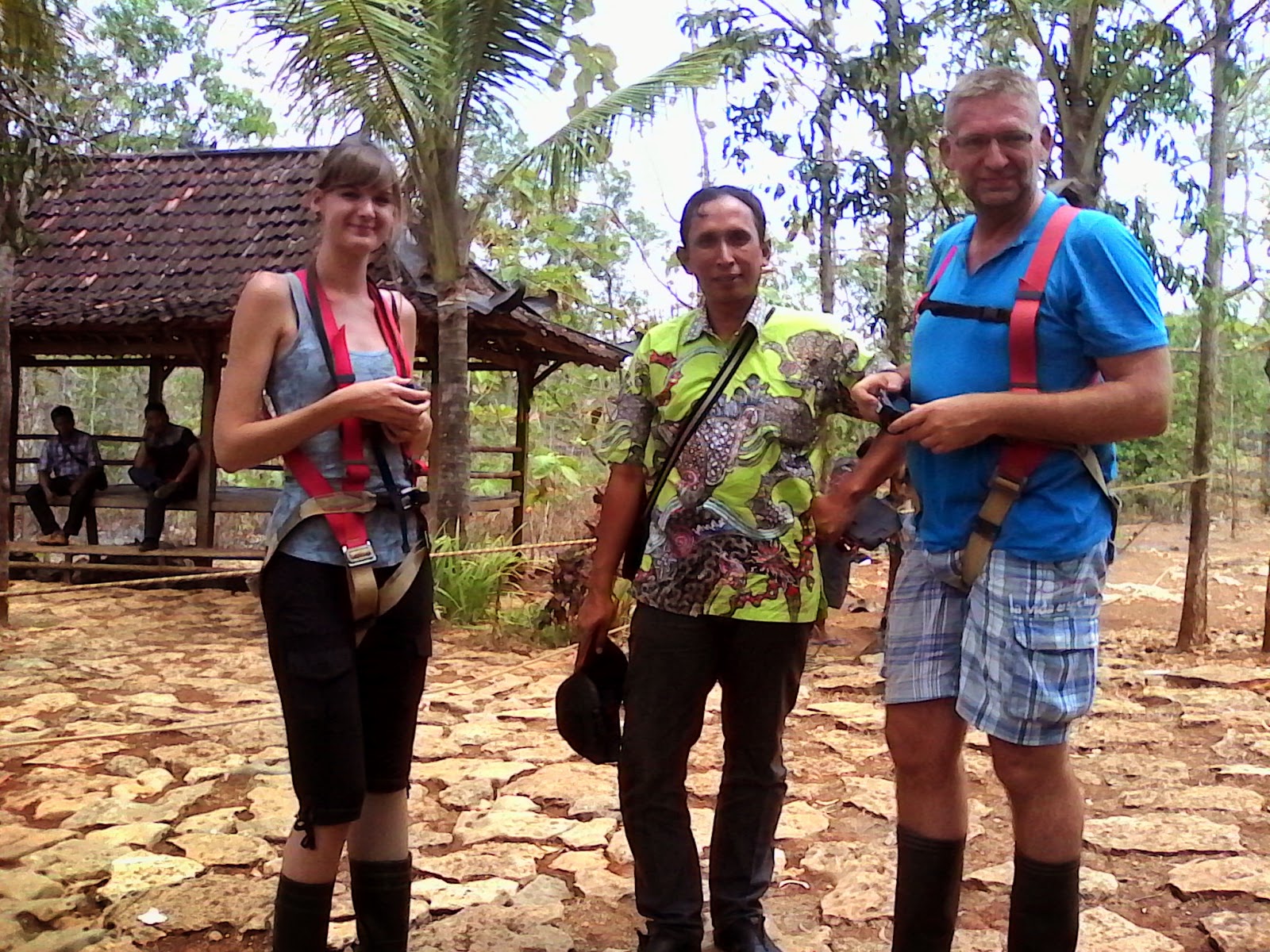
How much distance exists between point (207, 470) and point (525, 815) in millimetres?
7680

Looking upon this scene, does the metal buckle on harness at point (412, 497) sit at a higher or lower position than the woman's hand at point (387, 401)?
lower

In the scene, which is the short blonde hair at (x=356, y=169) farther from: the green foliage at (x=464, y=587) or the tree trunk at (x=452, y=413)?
the green foliage at (x=464, y=587)

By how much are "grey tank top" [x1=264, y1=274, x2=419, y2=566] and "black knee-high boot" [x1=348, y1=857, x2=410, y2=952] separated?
0.68m

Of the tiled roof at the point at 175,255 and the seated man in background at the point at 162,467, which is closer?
the tiled roof at the point at 175,255

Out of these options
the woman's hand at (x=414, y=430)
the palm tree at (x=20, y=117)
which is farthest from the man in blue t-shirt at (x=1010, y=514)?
the palm tree at (x=20, y=117)

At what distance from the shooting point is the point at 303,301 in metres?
2.09

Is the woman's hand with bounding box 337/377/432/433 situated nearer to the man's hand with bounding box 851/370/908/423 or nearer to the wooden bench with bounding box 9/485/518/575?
the man's hand with bounding box 851/370/908/423

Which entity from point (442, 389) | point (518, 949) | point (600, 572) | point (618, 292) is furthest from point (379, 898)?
point (618, 292)

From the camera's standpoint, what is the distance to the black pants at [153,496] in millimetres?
10555

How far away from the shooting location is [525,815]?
382cm

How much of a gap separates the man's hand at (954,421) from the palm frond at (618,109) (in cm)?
605

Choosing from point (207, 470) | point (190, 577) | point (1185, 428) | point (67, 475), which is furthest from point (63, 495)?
point (1185, 428)

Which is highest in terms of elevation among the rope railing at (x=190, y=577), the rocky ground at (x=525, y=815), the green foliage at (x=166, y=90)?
the green foliage at (x=166, y=90)

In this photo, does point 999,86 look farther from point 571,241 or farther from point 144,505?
point 571,241
